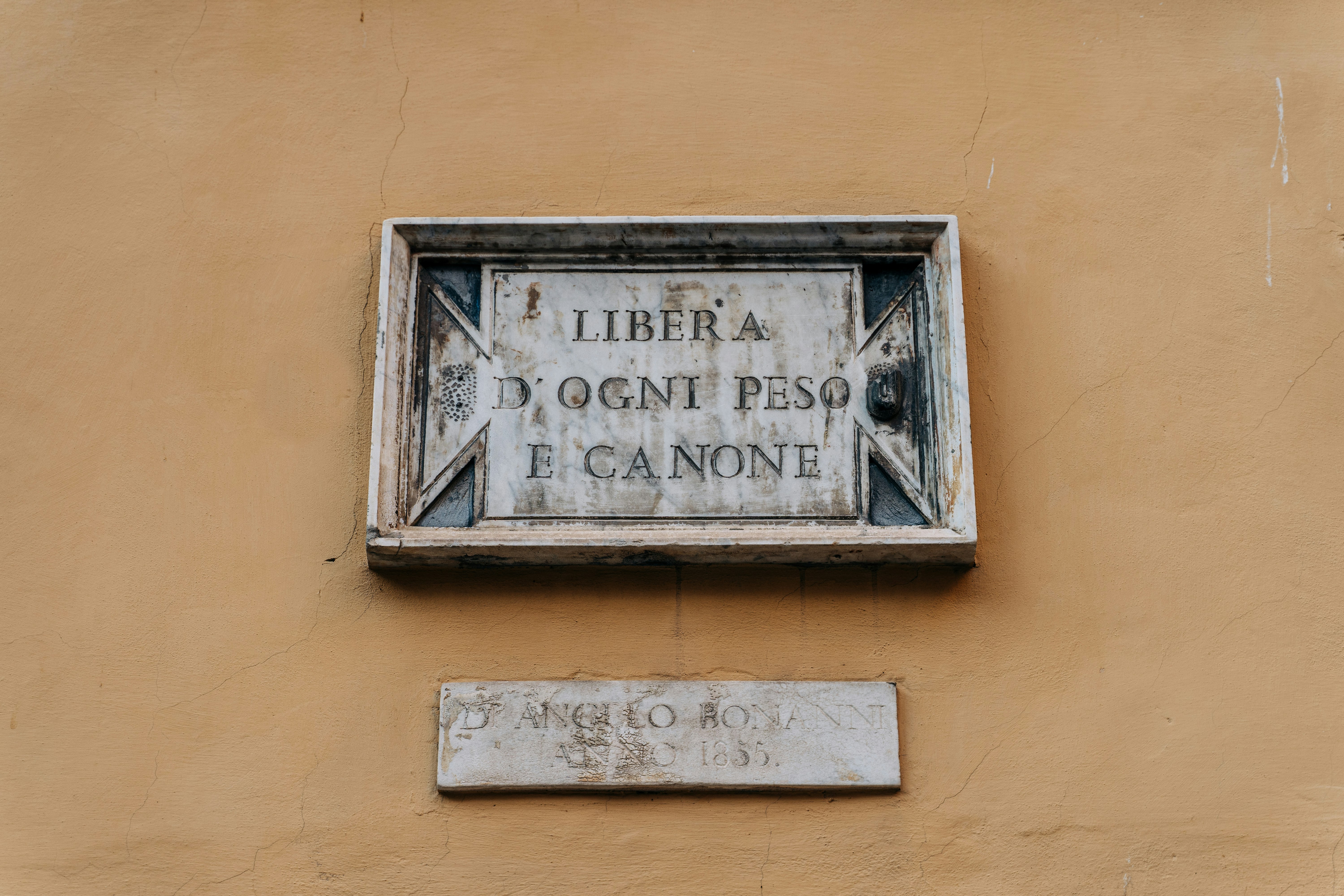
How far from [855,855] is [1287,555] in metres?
1.39

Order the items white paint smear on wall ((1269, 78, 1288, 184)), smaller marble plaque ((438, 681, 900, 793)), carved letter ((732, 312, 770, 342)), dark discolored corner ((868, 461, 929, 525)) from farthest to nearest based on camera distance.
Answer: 1. white paint smear on wall ((1269, 78, 1288, 184))
2. carved letter ((732, 312, 770, 342))
3. dark discolored corner ((868, 461, 929, 525))
4. smaller marble plaque ((438, 681, 900, 793))

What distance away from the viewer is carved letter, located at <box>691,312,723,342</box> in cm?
324

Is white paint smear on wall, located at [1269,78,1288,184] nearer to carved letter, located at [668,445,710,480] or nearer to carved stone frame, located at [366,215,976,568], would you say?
carved stone frame, located at [366,215,976,568]

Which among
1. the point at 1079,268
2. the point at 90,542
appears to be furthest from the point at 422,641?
the point at 1079,268

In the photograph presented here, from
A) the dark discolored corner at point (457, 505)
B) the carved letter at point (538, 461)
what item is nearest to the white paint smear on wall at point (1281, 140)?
the carved letter at point (538, 461)

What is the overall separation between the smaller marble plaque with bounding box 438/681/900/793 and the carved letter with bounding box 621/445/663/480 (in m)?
0.54

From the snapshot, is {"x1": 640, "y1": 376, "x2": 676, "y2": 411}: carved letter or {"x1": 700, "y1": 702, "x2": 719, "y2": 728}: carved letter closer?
{"x1": 700, "y1": 702, "x2": 719, "y2": 728}: carved letter

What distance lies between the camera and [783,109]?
136 inches

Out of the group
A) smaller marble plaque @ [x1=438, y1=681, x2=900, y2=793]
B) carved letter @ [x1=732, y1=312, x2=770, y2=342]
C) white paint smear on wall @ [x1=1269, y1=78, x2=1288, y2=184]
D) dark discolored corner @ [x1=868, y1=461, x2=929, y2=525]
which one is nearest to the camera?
smaller marble plaque @ [x1=438, y1=681, x2=900, y2=793]

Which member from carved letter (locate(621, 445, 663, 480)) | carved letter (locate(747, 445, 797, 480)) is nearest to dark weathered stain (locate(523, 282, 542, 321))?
carved letter (locate(621, 445, 663, 480))

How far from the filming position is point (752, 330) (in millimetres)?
3246

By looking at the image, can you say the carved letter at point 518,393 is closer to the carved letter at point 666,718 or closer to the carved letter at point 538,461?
the carved letter at point 538,461

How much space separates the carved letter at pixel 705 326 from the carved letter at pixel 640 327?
117 mm

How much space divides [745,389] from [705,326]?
216 millimetres
